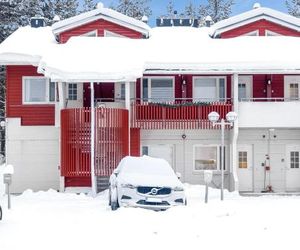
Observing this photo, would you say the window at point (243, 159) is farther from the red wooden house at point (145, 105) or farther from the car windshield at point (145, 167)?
the car windshield at point (145, 167)

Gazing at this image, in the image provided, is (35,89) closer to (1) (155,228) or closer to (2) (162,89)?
(2) (162,89)

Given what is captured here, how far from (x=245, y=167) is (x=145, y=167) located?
959cm

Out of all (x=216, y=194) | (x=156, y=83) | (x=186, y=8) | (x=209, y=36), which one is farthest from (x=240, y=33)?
(x=186, y=8)

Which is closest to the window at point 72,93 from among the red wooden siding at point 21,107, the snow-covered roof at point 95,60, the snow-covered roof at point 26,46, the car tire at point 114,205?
the red wooden siding at point 21,107

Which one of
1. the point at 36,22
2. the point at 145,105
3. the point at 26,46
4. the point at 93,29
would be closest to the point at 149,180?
the point at 145,105

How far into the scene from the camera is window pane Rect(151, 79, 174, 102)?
2781 cm

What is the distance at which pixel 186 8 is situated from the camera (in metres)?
61.9

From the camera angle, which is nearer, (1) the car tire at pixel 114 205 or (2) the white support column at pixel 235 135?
(1) the car tire at pixel 114 205

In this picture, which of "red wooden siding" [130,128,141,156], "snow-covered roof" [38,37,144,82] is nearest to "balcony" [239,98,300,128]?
"red wooden siding" [130,128,141,156]

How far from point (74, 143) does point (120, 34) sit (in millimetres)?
6911

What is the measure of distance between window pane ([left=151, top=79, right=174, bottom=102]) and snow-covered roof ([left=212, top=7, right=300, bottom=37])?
4.07 m

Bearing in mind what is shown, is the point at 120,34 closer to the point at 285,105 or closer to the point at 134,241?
the point at 285,105

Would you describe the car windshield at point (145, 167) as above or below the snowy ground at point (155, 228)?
above

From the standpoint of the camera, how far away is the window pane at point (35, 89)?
27047mm
